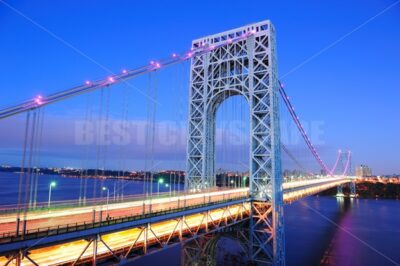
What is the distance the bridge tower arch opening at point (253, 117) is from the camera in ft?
98.8

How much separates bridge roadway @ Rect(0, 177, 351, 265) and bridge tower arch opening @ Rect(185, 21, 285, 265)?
4.68 m

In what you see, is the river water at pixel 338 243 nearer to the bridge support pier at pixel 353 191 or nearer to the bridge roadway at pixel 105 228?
the bridge roadway at pixel 105 228

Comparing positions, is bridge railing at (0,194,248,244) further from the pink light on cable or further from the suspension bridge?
the pink light on cable

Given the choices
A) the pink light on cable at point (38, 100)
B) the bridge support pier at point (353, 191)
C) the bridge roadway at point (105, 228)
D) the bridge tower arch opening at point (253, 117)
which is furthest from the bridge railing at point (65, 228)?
the bridge support pier at point (353, 191)

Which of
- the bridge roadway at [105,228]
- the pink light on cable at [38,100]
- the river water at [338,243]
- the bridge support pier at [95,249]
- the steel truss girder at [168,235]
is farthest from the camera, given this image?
the river water at [338,243]

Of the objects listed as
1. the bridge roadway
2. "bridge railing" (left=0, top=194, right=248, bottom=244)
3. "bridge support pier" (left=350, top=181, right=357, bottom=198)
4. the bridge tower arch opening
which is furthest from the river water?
"bridge support pier" (left=350, top=181, right=357, bottom=198)

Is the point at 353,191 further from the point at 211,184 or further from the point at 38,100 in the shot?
the point at 38,100

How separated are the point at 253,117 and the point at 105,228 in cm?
2078

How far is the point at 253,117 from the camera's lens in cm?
3164

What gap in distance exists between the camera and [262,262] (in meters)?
29.6

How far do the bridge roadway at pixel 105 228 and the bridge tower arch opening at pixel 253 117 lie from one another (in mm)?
4678

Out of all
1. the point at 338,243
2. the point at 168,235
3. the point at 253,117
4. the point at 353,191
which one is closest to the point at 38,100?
the point at 168,235

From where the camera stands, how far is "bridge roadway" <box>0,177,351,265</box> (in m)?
12.6

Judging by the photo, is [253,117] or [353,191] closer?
[253,117]
